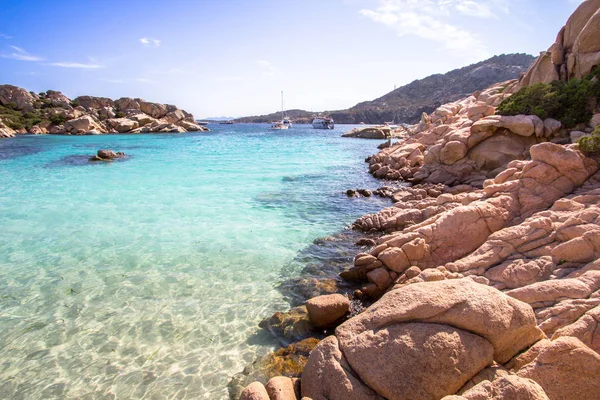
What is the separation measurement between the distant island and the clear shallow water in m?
130

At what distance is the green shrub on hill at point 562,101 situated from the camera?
19234 millimetres

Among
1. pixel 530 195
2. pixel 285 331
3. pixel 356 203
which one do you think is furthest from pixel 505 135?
pixel 285 331

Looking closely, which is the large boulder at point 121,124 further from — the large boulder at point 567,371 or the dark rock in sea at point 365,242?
the large boulder at point 567,371

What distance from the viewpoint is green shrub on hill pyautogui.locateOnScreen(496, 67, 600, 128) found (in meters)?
19.2

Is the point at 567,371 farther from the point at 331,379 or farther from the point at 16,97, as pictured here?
the point at 16,97

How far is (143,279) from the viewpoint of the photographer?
1045 centimetres

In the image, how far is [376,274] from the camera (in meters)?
9.70

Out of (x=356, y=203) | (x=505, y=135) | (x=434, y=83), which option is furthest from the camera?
(x=434, y=83)

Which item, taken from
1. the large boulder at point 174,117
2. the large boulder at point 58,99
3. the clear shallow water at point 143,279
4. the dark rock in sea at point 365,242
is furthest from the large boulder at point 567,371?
the large boulder at point 58,99

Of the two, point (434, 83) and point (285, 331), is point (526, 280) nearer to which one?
point (285, 331)

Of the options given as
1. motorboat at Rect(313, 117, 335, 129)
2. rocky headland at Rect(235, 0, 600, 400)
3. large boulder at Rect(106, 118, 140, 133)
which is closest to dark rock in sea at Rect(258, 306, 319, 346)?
rocky headland at Rect(235, 0, 600, 400)

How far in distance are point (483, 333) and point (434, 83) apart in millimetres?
195645

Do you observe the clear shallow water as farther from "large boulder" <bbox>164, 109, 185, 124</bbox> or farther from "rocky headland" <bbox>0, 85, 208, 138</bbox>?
"large boulder" <bbox>164, 109, 185, 124</bbox>

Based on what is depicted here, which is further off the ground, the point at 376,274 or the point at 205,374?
the point at 376,274
